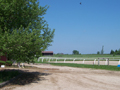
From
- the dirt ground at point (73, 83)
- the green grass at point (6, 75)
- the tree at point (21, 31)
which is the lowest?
the dirt ground at point (73, 83)

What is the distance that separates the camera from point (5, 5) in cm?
970

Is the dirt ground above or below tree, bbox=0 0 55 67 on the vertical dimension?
below

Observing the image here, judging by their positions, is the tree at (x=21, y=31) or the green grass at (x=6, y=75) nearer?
the tree at (x=21, y=31)

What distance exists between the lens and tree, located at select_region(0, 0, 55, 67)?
28.4 feet

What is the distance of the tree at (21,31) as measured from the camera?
865 cm

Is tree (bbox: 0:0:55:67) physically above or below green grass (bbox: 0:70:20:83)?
above

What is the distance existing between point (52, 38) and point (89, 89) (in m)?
5.49

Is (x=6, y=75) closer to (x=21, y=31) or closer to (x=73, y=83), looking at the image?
(x=21, y=31)

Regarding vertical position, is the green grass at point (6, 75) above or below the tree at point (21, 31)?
below

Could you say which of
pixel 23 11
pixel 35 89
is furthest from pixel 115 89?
pixel 23 11

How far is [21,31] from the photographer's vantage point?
9.95 m

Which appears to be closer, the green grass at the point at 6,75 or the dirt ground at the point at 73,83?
the dirt ground at the point at 73,83

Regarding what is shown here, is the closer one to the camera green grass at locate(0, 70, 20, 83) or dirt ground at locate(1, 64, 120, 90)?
dirt ground at locate(1, 64, 120, 90)

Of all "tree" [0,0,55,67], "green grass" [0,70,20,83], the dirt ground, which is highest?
"tree" [0,0,55,67]
